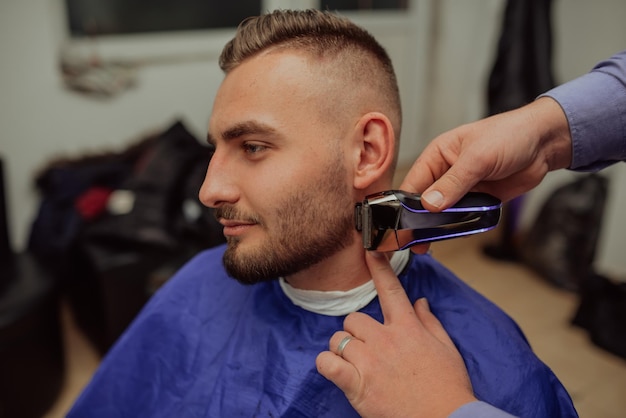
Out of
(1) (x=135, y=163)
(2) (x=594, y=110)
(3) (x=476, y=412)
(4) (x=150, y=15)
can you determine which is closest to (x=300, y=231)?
(3) (x=476, y=412)

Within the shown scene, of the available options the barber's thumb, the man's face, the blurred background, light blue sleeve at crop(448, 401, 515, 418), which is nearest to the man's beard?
the man's face

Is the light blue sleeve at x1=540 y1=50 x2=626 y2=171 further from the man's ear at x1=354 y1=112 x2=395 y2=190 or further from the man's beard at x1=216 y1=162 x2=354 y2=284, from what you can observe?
the man's beard at x1=216 y1=162 x2=354 y2=284

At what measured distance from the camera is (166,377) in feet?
3.94

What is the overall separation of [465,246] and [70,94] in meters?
2.39

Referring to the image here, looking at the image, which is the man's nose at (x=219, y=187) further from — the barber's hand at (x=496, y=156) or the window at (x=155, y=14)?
the window at (x=155, y=14)

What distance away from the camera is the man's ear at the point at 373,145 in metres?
1.05

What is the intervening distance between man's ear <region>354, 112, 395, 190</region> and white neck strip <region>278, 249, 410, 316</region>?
0.56 ft

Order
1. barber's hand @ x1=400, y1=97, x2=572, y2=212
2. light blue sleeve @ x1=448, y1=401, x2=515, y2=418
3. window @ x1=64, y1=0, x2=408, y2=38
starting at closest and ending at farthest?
light blue sleeve @ x1=448, y1=401, x2=515, y2=418
barber's hand @ x1=400, y1=97, x2=572, y2=212
window @ x1=64, y1=0, x2=408, y2=38

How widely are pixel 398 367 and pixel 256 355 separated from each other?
372mm

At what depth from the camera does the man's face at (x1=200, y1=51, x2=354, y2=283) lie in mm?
1011

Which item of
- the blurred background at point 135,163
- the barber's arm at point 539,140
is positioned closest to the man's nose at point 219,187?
the barber's arm at point 539,140

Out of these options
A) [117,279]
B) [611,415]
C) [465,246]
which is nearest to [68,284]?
[117,279]

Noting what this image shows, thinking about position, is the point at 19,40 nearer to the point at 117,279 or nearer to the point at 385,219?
the point at 117,279

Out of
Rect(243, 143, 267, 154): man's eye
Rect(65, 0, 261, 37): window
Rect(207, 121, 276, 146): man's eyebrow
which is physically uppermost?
Rect(65, 0, 261, 37): window
